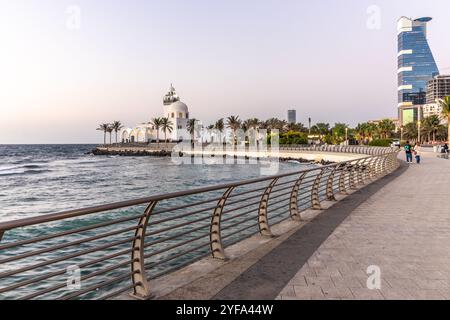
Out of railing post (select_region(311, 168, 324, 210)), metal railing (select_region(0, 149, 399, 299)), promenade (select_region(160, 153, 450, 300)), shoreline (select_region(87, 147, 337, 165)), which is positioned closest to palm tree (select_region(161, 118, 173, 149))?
shoreline (select_region(87, 147, 337, 165))

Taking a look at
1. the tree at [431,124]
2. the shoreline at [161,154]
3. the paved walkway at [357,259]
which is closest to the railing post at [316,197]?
the paved walkway at [357,259]

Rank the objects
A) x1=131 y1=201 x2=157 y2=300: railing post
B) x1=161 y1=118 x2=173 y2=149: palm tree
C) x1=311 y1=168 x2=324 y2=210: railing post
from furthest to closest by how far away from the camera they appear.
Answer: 1. x1=161 y1=118 x2=173 y2=149: palm tree
2. x1=311 y1=168 x2=324 y2=210: railing post
3. x1=131 y1=201 x2=157 y2=300: railing post

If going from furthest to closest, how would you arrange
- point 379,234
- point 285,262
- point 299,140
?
1. point 299,140
2. point 379,234
3. point 285,262

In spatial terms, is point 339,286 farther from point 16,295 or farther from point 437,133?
point 437,133

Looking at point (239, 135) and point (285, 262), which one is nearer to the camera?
point (285, 262)

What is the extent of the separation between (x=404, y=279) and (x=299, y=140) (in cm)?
9340

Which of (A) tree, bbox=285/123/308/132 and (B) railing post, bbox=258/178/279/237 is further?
(A) tree, bbox=285/123/308/132

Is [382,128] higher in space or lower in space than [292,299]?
higher

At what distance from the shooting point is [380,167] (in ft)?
68.7

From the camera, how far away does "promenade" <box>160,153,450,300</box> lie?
439cm

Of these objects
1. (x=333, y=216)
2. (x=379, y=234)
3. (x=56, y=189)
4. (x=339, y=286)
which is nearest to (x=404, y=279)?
(x=339, y=286)

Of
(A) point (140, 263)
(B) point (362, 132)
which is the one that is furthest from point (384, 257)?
(B) point (362, 132)

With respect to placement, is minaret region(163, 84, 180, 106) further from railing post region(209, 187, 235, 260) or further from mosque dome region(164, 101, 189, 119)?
railing post region(209, 187, 235, 260)

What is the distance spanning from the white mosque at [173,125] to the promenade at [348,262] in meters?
121
